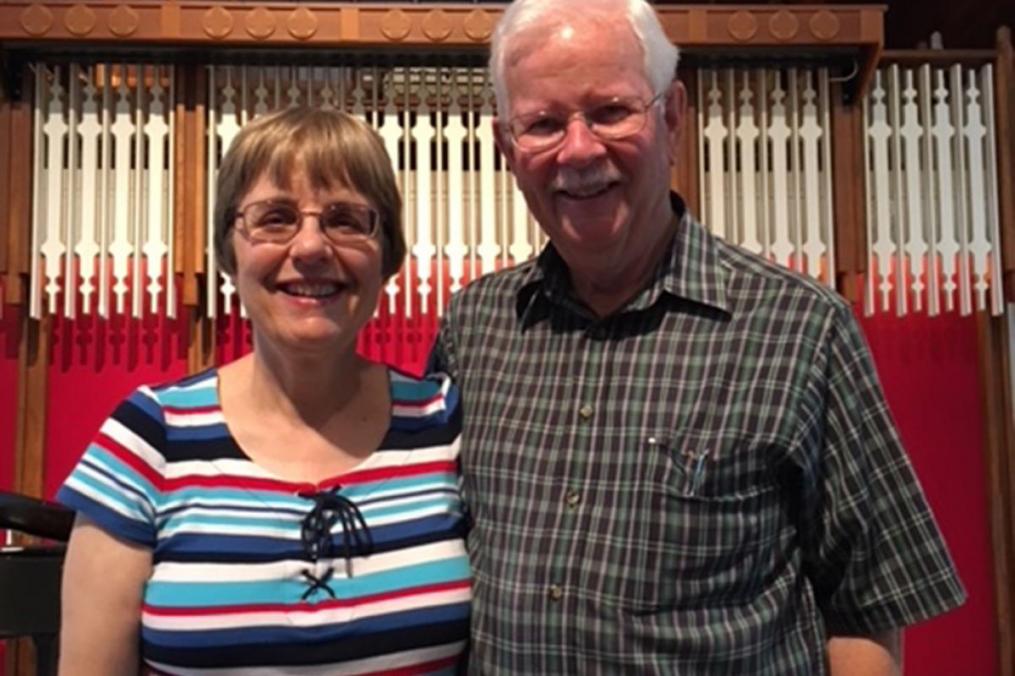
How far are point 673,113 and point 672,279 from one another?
0.22 m

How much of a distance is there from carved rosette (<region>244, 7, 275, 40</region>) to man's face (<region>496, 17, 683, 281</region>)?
97.3 inches

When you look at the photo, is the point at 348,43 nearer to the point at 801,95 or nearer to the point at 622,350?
the point at 801,95

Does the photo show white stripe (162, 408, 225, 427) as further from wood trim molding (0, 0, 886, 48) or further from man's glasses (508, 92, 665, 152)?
wood trim molding (0, 0, 886, 48)

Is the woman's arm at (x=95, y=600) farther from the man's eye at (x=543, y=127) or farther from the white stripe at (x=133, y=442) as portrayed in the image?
the man's eye at (x=543, y=127)

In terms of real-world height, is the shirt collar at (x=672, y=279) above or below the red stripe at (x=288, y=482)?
above

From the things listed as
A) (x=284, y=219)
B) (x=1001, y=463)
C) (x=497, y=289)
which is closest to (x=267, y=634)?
(x=284, y=219)

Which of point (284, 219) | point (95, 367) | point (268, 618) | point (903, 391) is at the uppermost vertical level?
point (284, 219)

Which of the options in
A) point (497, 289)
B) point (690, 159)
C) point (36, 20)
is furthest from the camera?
point (690, 159)

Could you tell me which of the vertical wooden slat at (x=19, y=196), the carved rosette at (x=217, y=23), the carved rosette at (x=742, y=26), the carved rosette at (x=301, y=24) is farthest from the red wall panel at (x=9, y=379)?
the carved rosette at (x=742, y=26)

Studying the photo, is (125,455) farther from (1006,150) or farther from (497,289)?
(1006,150)

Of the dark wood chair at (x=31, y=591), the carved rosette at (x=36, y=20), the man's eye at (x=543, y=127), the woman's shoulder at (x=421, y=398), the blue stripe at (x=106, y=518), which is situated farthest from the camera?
the carved rosette at (x=36, y=20)

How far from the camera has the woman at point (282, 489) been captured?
1.25 metres

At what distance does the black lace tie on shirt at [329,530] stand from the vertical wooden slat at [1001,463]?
3191 mm

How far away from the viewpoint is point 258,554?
1.27m
